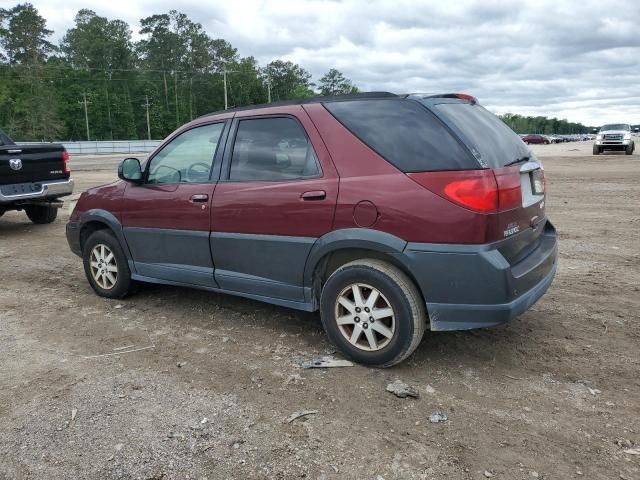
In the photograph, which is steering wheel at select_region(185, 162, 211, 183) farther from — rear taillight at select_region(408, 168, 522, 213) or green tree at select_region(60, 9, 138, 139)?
green tree at select_region(60, 9, 138, 139)

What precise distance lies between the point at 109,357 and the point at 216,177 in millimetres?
1590

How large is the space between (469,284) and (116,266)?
344 cm

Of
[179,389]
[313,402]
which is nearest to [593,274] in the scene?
[313,402]

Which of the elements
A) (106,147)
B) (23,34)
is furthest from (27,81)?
(106,147)

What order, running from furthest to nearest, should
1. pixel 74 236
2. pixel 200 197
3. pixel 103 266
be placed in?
pixel 74 236, pixel 103 266, pixel 200 197

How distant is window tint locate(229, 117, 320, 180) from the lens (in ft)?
12.7

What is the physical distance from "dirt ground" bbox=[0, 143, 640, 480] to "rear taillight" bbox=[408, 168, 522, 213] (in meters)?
1.15

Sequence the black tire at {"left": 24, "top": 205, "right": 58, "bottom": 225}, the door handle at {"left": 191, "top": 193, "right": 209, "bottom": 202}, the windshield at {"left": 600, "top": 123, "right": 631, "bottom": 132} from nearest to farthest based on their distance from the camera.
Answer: the door handle at {"left": 191, "top": 193, "right": 209, "bottom": 202} < the black tire at {"left": 24, "top": 205, "right": 58, "bottom": 225} < the windshield at {"left": 600, "top": 123, "right": 631, "bottom": 132}

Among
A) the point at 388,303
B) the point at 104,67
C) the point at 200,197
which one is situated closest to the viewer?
the point at 388,303

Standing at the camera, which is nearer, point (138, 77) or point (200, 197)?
point (200, 197)

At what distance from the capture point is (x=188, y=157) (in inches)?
183

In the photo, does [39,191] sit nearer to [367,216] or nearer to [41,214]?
[41,214]

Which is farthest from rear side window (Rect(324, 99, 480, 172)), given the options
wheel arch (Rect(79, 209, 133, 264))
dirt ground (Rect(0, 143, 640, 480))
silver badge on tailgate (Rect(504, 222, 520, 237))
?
wheel arch (Rect(79, 209, 133, 264))

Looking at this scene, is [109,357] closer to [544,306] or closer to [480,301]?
[480,301]
